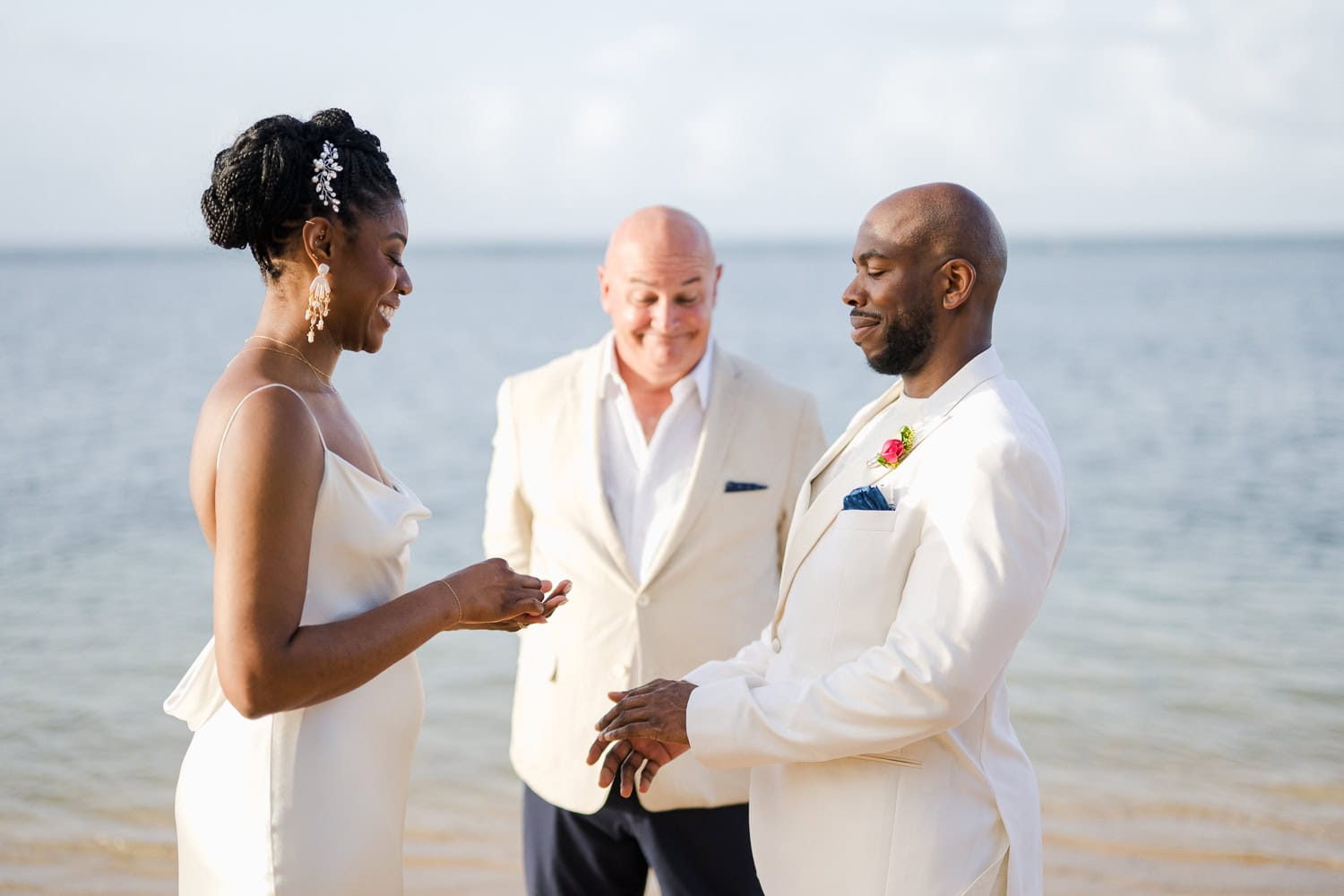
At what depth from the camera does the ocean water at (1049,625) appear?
567cm

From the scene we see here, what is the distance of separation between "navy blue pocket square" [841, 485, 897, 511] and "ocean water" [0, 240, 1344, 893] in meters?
3.35

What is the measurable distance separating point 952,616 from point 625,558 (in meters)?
1.51

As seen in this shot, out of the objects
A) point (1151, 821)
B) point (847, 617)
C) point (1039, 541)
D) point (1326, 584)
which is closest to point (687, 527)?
point (847, 617)

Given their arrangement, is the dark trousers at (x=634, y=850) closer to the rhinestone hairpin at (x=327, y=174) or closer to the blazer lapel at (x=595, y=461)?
the blazer lapel at (x=595, y=461)

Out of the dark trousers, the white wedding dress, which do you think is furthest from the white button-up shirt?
the white wedding dress

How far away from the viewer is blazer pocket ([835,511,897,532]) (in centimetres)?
239

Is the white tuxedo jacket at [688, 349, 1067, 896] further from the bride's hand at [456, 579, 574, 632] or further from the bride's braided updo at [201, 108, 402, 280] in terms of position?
the bride's braided updo at [201, 108, 402, 280]

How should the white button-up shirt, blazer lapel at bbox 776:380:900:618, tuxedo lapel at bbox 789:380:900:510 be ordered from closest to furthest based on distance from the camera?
1. blazer lapel at bbox 776:380:900:618
2. tuxedo lapel at bbox 789:380:900:510
3. the white button-up shirt

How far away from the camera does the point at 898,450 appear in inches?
99.3

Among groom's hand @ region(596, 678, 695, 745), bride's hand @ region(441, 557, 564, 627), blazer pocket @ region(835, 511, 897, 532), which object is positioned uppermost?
blazer pocket @ region(835, 511, 897, 532)

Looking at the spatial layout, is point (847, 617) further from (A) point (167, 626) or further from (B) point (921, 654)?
(A) point (167, 626)

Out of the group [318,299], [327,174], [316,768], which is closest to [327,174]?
[327,174]

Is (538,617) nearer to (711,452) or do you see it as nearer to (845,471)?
(845,471)

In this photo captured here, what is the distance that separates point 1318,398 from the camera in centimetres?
1933
